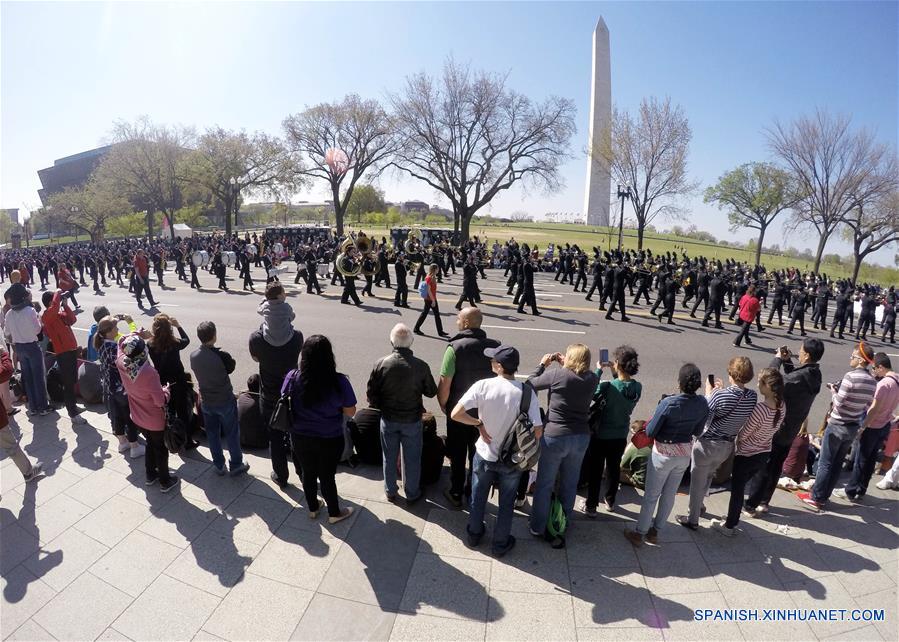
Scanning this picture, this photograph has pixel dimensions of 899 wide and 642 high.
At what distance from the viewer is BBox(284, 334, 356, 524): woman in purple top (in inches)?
146

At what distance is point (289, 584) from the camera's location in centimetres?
350

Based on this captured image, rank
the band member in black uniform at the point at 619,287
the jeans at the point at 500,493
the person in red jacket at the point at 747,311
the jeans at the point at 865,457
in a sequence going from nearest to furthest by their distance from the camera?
the jeans at the point at 500,493, the jeans at the point at 865,457, the person in red jacket at the point at 747,311, the band member in black uniform at the point at 619,287

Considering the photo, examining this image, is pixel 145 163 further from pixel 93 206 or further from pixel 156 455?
pixel 156 455

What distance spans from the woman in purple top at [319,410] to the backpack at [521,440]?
1.32m

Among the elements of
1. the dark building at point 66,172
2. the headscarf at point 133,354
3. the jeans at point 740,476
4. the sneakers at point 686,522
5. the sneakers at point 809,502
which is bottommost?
the sneakers at point 809,502

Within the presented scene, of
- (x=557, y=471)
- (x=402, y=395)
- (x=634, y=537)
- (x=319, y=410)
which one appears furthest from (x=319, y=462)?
(x=634, y=537)

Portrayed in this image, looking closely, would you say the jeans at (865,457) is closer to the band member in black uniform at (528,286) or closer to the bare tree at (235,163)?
the band member in black uniform at (528,286)

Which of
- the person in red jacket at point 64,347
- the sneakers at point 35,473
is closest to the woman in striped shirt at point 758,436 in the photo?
the sneakers at point 35,473

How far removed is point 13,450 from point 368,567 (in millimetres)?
3924

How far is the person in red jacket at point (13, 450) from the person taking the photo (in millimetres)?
4617

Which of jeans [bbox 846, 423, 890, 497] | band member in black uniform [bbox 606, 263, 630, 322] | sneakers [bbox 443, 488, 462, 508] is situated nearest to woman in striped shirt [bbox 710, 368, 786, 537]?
jeans [bbox 846, 423, 890, 497]

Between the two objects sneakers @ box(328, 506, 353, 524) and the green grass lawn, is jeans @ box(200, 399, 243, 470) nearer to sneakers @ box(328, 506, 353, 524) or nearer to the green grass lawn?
sneakers @ box(328, 506, 353, 524)

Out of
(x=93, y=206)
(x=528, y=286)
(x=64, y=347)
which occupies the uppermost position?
(x=93, y=206)

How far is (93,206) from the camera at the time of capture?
163ft
